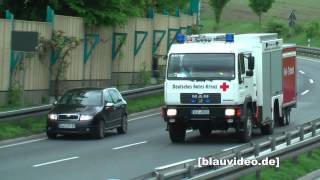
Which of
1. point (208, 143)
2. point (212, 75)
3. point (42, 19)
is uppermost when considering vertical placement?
point (42, 19)

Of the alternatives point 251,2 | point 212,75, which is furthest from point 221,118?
point 251,2

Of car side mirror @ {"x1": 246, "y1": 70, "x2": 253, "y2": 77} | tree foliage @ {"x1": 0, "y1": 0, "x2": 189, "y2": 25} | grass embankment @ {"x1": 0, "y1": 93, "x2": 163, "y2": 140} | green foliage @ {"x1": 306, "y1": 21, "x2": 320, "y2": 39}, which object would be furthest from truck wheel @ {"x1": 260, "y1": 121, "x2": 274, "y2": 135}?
green foliage @ {"x1": 306, "y1": 21, "x2": 320, "y2": 39}

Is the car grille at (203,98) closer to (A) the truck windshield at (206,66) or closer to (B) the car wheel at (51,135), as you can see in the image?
(A) the truck windshield at (206,66)

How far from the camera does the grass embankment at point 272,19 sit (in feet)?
284

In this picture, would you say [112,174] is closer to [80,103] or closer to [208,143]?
[208,143]

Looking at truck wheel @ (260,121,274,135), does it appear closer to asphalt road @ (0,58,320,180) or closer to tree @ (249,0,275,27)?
asphalt road @ (0,58,320,180)

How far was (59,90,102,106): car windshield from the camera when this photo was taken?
85.3 feet

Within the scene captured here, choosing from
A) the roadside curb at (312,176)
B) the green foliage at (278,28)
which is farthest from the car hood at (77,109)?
the green foliage at (278,28)

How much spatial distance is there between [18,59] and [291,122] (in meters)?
10.2

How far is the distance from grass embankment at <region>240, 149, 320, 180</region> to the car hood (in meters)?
8.86

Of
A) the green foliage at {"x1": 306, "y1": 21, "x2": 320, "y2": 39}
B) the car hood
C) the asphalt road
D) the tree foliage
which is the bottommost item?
the asphalt road

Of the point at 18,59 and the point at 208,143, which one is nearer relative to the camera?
the point at 208,143

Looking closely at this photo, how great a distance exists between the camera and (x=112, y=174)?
1667 cm

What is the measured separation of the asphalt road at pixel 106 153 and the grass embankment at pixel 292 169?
2.78 m
